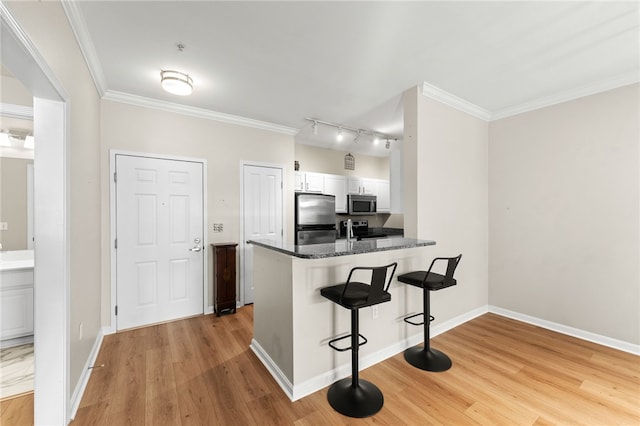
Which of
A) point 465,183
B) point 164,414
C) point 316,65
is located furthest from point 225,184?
point 465,183

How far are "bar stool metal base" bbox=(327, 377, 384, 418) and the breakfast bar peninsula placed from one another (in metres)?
0.14

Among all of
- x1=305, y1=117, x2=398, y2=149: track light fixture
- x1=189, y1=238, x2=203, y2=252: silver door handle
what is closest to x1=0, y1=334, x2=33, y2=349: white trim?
x1=189, y1=238, x2=203, y2=252: silver door handle

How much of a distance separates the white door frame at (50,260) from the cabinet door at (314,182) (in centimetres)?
342

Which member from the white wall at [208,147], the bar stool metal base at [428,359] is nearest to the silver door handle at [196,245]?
the white wall at [208,147]

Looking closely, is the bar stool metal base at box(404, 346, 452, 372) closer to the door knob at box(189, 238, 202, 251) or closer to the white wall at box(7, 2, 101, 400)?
the white wall at box(7, 2, 101, 400)

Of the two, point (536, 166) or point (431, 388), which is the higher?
point (536, 166)

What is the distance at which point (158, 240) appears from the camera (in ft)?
10.6

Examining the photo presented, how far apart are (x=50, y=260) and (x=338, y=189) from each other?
13.8ft

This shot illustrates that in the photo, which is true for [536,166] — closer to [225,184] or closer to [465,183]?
[465,183]

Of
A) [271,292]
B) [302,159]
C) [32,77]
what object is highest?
[302,159]

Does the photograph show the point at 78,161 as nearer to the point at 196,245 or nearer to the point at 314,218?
the point at 196,245

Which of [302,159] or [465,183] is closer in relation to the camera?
[465,183]

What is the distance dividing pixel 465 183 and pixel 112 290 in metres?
4.37

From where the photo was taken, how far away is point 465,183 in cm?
333
